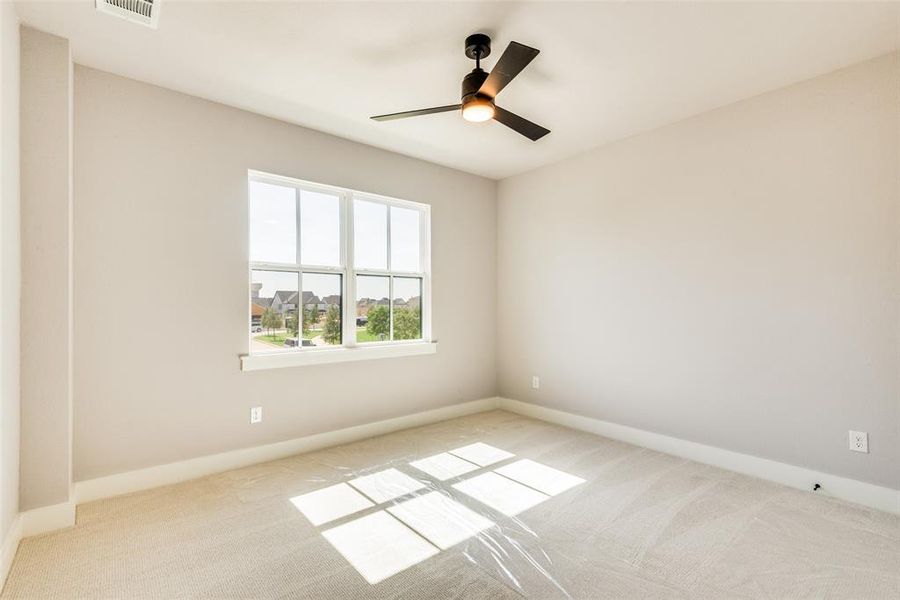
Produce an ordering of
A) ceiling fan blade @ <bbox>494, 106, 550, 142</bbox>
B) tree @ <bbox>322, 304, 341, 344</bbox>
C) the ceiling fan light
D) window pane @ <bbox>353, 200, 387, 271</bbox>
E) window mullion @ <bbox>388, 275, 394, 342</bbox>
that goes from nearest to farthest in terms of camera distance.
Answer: the ceiling fan light
ceiling fan blade @ <bbox>494, 106, 550, 142</bbox>
tree @ <bbox>322, 304, 341, 344</bbox>
window pane @ <bbox>353, 200, 387, 271</bbox>
window mullion @ <bbox>388, 275, 394, 342</bbox>

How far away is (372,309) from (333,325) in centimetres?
43

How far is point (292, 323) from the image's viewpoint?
11.3 feet

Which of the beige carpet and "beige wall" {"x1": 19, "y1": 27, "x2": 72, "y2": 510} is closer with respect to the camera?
the beige carpet

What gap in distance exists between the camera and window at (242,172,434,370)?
3.32 meters

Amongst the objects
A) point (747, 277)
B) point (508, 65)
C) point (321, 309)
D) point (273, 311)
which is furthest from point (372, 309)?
point (747, 277)

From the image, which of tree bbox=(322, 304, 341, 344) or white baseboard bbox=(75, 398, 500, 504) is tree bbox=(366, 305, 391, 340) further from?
white baseboard bbox=(75, 398, 500, 504)

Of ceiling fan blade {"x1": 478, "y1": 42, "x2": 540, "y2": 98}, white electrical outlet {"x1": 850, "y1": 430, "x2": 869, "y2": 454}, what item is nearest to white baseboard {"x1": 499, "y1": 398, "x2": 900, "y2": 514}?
white electrical outlet {"x1": 850, "y1": 430, "x2": 869, "y2": 454}

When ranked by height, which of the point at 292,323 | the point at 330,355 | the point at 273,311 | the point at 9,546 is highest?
the point at 273,311

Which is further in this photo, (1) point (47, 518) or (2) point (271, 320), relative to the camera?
(2) point (271, 320)

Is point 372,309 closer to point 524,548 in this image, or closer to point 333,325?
point 333,325

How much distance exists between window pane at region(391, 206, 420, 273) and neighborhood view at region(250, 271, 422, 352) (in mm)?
148

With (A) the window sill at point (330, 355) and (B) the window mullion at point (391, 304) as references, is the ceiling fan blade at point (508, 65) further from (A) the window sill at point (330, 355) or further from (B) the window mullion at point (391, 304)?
(A) the window sill at point (330, 355)

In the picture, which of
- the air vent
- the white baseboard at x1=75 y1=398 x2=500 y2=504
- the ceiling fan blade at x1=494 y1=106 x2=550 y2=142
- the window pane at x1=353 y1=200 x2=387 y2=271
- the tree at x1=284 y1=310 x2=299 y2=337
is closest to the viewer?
the air vent

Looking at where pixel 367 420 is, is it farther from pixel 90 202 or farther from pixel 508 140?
pixel 508 140
